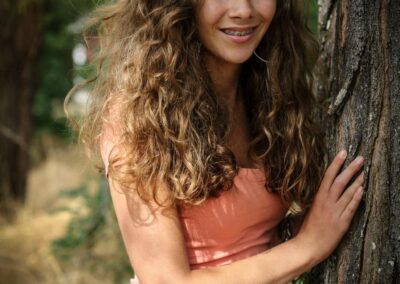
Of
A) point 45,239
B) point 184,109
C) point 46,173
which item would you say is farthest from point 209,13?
point 46,173

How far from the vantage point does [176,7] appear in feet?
7.20

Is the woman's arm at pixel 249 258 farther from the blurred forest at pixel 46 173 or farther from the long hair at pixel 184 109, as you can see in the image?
the blurred forest at pixel 46 173

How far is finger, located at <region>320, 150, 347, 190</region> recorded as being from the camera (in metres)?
2.10

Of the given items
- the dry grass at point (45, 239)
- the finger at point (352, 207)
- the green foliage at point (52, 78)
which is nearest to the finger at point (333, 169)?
the finger at point (352, 207)

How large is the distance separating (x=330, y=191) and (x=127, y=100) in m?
0.73

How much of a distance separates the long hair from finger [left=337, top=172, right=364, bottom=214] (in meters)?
0.26

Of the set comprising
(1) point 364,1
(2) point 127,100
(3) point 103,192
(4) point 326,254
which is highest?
(1) point 364,1

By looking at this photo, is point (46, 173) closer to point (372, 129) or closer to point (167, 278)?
point (167, 278)

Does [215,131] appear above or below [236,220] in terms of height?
above

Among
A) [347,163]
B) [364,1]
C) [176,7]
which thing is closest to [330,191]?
[347,163]

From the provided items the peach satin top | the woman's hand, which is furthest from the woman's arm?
the peach satin top

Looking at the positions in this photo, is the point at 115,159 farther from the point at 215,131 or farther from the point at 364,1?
the point at 364,1

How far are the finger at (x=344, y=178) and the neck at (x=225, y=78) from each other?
0.56 m

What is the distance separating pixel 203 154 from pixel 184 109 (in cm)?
16
